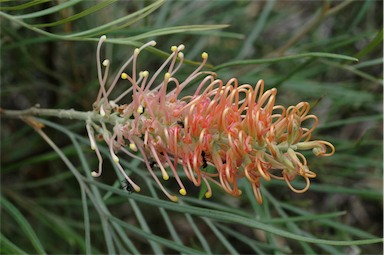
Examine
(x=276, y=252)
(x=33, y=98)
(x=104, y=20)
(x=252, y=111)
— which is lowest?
(x=276, y=252)

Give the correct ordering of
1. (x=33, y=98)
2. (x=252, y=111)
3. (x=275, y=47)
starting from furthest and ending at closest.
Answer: (x=275, y=47), (x=33, y=98), (x=252, y=111)

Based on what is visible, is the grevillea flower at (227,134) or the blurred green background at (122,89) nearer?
the grevillea flower at (227,134)

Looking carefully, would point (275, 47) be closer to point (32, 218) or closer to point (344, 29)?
point (344, 29)

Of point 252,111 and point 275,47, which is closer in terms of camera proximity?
point 252,111

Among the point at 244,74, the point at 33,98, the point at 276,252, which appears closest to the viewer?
the point at 276,252

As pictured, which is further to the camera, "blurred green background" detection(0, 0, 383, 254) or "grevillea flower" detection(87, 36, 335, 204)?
"blurred green background" detection(0, 0, 383, 254)

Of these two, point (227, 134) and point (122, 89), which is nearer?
point (227, 134)

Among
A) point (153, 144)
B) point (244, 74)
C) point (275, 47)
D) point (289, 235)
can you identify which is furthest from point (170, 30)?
point (275, 47)

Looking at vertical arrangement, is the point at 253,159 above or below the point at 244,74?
below

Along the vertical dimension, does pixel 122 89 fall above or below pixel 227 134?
above
